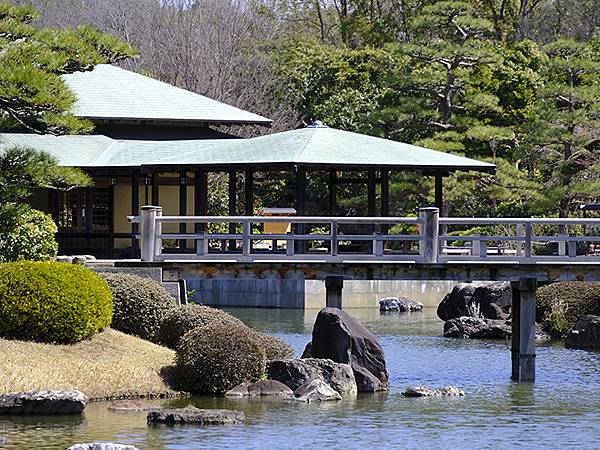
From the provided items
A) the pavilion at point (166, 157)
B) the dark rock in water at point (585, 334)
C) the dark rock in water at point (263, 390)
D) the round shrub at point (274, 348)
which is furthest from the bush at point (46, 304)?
the dark rock in water at point (585, 334)

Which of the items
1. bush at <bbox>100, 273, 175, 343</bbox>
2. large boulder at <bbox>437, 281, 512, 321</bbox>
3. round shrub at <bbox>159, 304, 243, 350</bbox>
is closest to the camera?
round shrub at <bbox>159, 304, 243, 350</bbox>

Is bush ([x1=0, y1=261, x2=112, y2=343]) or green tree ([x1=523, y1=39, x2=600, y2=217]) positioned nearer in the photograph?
bush ([x1=0, y1=261, x2=112, y2=343])

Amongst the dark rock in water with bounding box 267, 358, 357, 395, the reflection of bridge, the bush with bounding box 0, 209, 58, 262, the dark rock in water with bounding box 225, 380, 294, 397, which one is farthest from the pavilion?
the dark rock in water with bounding box 225, 380, 294, 397

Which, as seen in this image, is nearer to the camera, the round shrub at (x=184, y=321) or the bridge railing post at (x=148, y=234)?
the round shrub at (x=184, y=321)

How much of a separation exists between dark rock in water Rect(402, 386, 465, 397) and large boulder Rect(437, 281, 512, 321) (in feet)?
47.4

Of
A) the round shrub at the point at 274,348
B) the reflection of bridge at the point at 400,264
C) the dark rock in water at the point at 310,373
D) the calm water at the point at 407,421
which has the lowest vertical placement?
the calm water at the point at 407,421

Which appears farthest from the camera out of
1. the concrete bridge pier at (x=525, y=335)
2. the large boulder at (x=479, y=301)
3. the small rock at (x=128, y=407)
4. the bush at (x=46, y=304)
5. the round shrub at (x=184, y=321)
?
the large boulder at (x=479, y=301)

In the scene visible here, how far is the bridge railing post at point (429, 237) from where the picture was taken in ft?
90.6

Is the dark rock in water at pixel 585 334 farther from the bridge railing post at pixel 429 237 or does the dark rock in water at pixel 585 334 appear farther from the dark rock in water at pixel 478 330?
the bridge railing post at pixel 429 237

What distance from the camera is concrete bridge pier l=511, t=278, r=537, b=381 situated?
90.2ft

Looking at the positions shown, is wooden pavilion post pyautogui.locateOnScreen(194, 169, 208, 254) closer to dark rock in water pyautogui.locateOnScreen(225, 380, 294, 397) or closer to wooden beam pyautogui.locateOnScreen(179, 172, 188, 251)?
wooden beam pyautogui.locateOnScreen(179, 172, 188, 251)

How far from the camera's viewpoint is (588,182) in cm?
4456

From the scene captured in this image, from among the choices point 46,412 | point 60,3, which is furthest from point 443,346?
point 60,3

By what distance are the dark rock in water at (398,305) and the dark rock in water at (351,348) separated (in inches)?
781
